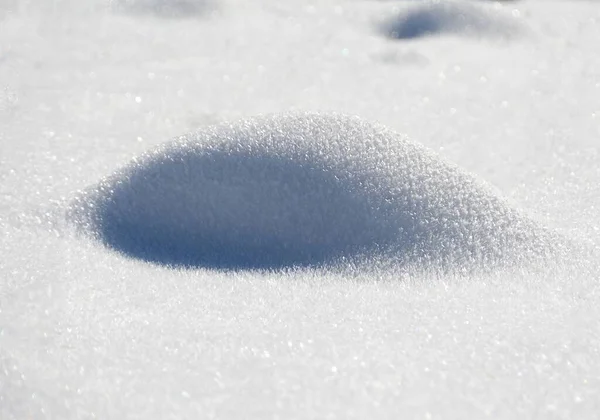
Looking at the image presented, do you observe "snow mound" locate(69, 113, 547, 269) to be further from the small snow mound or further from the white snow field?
the small snow mound

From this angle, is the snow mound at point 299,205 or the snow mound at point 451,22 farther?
the snow mound at point 451,22

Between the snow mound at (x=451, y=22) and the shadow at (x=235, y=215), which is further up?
the snow mound at (x=451, y=22)

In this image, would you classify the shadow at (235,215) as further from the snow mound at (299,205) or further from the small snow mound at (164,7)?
the small snow mound at (164,7)

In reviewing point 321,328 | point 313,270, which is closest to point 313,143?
point 313,270

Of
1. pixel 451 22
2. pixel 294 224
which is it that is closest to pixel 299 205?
pixel 294 224

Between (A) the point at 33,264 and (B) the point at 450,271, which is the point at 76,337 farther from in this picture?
(B) the point at 450,271

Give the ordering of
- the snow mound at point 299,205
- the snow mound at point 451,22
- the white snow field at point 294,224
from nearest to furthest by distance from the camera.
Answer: the white snow field at point 294,224
the snow mound at point 299,205
the snow mound at point 451,22

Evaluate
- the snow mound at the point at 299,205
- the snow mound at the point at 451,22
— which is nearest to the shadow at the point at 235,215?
the snow mound at the point at 299,205
